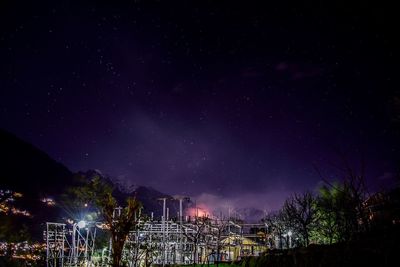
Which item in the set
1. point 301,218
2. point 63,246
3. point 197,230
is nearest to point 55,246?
point 63,246

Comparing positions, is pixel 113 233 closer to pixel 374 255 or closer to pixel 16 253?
pixel 374 255

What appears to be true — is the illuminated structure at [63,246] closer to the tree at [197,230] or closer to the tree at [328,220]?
the tree at [197,230]

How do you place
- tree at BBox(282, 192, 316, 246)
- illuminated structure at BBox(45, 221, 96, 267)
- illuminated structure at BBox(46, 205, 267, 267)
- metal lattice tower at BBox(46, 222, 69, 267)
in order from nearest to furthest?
illuminated structure at BBox(46, 205, 267, 267) → metal lattice tower at BBox(46, 222, 69, 267) → illuminated structure at BBox(45, 221, 96, 267) → tree at BBox(282, 192, 316, 246)

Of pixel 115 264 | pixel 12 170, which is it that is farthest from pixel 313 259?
pixel 12 170

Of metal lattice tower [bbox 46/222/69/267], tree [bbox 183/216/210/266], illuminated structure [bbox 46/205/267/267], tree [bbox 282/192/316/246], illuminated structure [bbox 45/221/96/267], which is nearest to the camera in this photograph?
tree [bbox 183/216/210/266]

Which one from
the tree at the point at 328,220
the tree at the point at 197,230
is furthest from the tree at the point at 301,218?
the tree at the point at 197,230

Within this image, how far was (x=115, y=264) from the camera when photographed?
8195mm

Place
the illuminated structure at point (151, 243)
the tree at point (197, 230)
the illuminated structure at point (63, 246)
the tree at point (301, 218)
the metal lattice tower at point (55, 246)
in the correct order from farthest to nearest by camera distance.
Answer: the tree at point (301, 218)
the illuminated structure at point (63, 246)
the metal lattice tower at point (55, 246)
the illuminated structure at point (151, 243)
the tree at point (197, 230)

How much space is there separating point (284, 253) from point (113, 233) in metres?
3.98

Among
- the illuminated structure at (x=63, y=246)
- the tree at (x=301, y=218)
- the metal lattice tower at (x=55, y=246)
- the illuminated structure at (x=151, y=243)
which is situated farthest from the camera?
the tree at (x=301, y=218)

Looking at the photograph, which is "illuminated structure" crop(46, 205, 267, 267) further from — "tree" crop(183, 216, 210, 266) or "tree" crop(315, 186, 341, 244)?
"tree" crop(315, 186, 341, 244)

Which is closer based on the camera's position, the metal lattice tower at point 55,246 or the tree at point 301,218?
the metal lattice tower at point 55,246

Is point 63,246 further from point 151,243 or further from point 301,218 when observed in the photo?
point 301,218

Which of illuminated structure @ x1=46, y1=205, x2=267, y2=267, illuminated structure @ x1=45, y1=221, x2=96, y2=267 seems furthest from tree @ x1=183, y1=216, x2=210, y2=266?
illuminated structure @ x1=45, y1=221, x2=96, y2=267
